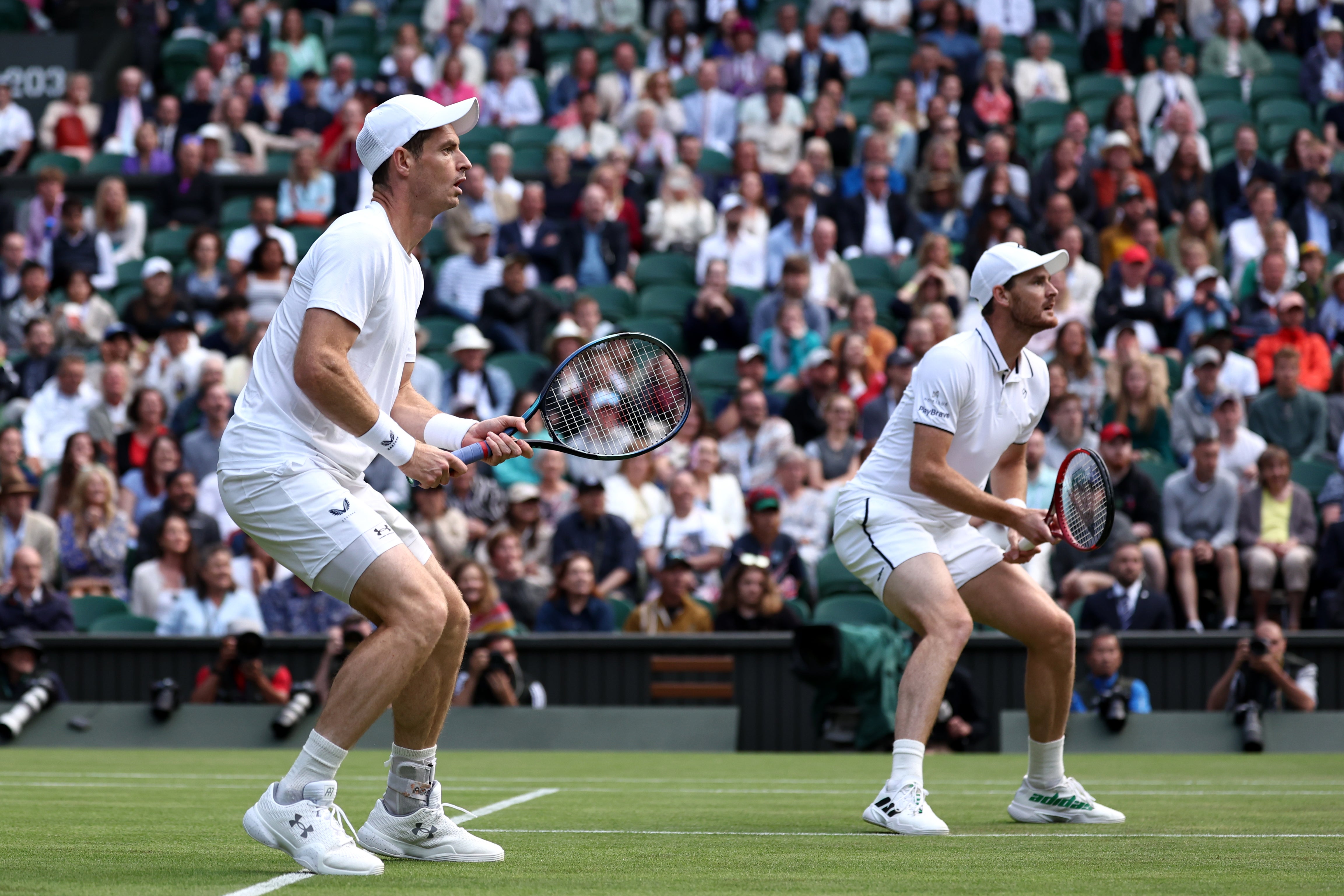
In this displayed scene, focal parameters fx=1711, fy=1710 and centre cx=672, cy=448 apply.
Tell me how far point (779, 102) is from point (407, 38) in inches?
167

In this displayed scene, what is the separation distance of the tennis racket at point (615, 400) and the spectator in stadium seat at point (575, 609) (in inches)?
239

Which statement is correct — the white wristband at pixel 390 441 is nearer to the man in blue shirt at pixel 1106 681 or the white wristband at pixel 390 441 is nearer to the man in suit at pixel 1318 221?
the man in blue shirt at pixel 1106 681

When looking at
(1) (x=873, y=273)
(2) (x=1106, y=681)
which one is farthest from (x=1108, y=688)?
(1) (x=873, y=273)

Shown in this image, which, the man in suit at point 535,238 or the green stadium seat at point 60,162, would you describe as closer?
the man in suit at point 535,238

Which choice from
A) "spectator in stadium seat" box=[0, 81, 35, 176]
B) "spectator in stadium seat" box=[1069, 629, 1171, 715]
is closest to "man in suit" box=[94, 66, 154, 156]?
"spectator in stadium seat" box=[0, 81, 35, 176]

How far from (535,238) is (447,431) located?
11097mm

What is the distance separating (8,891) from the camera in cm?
415

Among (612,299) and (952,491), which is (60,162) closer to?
(612,299)

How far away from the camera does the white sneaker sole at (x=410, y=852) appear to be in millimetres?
4957

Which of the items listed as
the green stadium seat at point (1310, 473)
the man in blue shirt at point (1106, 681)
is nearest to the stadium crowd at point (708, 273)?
the green stadium seat at point (1310, 473)

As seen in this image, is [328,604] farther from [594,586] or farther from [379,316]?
[379,316]

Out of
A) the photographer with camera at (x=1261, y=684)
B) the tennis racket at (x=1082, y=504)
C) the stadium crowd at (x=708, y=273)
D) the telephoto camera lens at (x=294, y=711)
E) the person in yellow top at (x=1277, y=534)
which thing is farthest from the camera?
the stadium crowd at (x=708, y=273)

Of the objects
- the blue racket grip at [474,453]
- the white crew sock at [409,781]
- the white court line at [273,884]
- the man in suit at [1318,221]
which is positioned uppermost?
the man in suit at [1318,221]

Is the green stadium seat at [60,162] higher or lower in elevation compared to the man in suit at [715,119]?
lower
